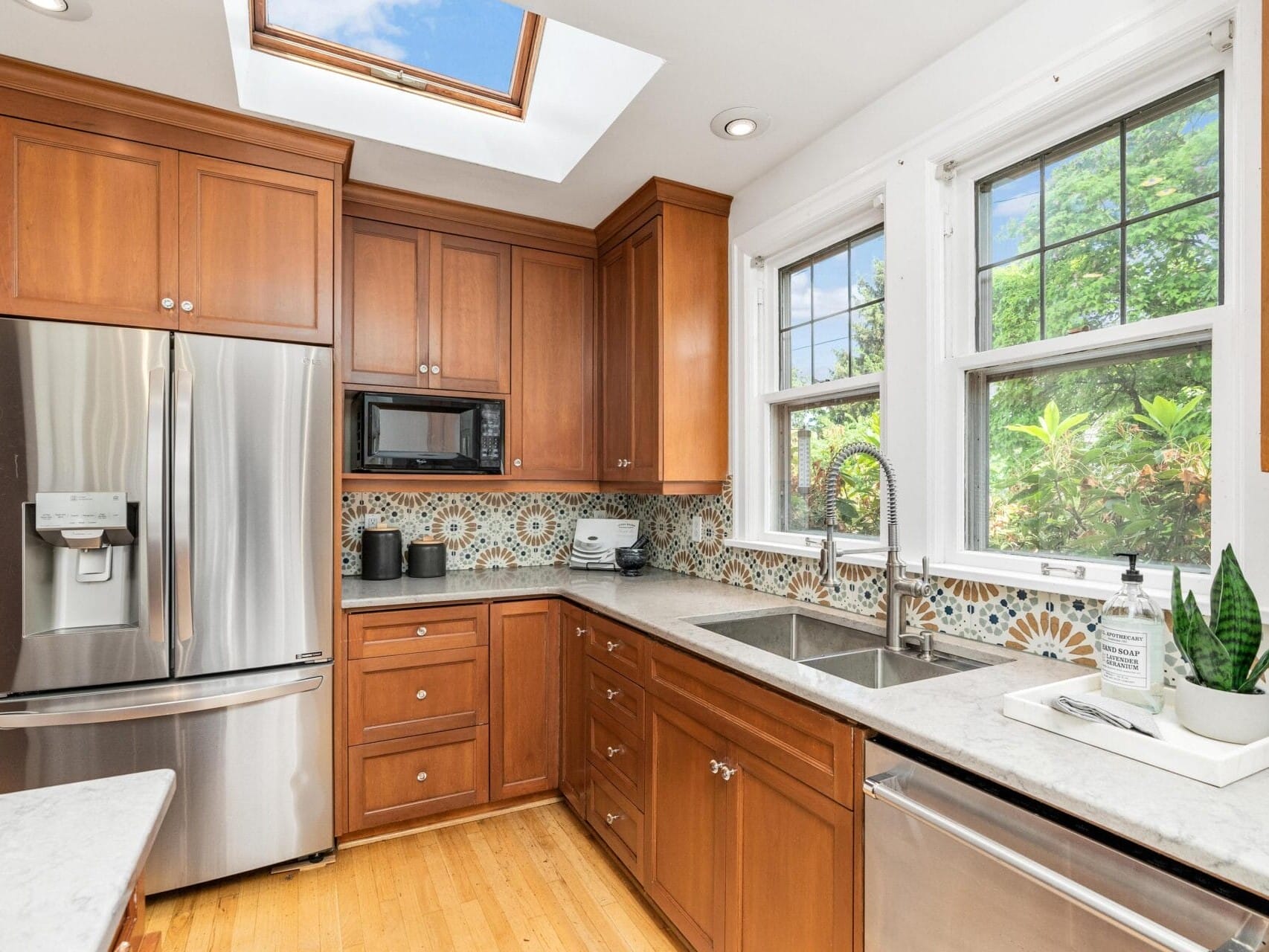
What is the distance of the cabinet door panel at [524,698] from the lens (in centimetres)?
259

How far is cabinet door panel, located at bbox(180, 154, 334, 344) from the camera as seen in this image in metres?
2.11

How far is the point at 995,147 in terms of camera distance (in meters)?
1.78

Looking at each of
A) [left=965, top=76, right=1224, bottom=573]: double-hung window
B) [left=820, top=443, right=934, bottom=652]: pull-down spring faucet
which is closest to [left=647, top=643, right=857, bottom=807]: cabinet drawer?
[left=820, top=443, right=934, bottom=652]: pull-down spring faucet

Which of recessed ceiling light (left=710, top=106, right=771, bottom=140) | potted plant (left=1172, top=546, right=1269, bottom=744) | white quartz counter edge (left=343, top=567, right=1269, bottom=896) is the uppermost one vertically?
recessed ceiling light (left=710, top=106, right=771, bottom=140)

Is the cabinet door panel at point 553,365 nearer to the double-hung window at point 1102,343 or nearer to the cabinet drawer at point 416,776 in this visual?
the cabinet drawer at point 416,776

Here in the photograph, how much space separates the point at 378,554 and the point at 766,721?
1.92m

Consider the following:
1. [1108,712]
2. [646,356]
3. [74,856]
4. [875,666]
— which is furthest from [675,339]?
[74,856]

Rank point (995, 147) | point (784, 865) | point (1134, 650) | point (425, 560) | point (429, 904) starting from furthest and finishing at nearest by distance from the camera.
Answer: point (425, 560) < point (429, 904) < point (995, 147) < point (784, 865) < point (1134, 650)

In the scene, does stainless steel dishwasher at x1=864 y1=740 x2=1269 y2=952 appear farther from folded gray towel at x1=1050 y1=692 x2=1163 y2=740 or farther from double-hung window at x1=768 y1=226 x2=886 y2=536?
double-hung window at x1=768 y1=226 x2=886 y2=536

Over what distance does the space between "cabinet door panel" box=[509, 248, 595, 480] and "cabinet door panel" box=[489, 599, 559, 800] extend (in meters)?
0.70

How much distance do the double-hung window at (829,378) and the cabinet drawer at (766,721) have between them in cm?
83

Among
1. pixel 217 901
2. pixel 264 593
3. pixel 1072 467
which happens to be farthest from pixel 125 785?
pixel 1072 467

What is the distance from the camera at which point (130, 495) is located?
196cm

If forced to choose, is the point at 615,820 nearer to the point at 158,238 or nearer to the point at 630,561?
the point at 630,561
